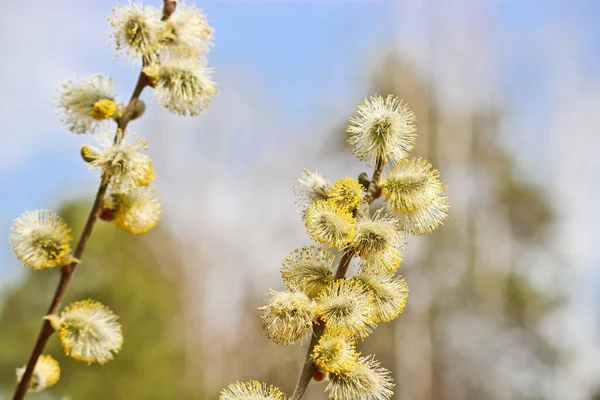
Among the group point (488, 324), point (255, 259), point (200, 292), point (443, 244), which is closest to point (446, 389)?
point (488, 324)

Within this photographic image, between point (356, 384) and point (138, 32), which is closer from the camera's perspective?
point (356, 384)

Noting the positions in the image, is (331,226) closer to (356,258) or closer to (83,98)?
(356,258)

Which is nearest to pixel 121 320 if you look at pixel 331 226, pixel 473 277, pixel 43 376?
pixel 473 277

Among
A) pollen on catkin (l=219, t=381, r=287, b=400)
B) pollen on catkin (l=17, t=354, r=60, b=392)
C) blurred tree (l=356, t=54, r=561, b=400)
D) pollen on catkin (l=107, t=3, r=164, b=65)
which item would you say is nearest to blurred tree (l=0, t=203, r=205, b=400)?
blurred tree (l=356, t=54, r=561, b=400)

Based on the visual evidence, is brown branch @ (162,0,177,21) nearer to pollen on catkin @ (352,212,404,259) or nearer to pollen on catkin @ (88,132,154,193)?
pollen on catkin @ (88,132,154,193)

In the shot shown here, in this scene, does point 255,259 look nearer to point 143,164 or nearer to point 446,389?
point 446,389
